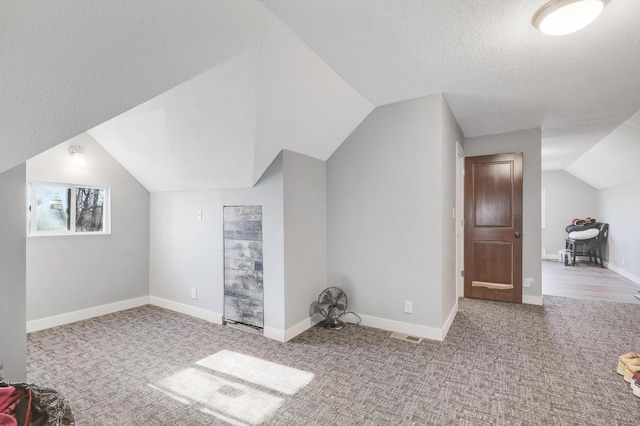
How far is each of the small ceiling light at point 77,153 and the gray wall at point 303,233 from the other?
95.9 inches

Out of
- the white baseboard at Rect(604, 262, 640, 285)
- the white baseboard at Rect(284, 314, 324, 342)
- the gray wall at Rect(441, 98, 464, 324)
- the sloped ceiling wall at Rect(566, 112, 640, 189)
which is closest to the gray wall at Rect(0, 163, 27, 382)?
the white baseboard at Rect(284, 314, 324, 342)

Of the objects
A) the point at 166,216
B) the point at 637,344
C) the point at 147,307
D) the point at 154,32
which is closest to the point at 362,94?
the point at 154,32

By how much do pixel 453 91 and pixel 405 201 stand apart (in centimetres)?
111

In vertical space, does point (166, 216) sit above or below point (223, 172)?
below

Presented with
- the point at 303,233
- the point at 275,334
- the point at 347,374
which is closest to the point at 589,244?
the point at 303,233

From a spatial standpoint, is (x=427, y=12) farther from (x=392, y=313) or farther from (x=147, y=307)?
(x=147, y=307)

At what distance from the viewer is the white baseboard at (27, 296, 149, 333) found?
3308mm

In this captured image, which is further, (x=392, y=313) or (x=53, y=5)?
(x=392, y=313)

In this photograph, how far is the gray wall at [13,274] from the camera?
1794 millimetres

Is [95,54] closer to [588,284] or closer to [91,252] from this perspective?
[91,252]

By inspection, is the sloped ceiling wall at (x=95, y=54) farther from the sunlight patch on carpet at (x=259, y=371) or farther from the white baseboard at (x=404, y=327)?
the white baseboard at (x=404, y=327)

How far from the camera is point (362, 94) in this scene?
303cm

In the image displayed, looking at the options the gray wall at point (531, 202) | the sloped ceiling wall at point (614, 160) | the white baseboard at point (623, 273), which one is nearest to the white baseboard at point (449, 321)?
the gray wall at point (531, 202)

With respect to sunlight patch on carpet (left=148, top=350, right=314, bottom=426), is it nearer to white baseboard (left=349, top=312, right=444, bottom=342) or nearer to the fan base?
the fan base
